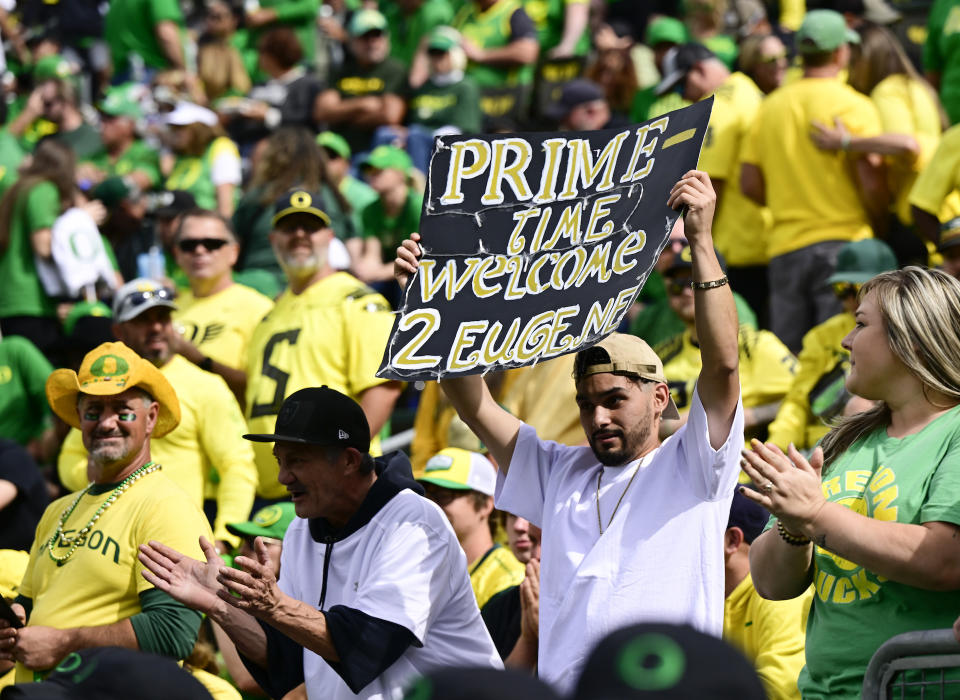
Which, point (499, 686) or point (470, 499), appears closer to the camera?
point (499, 686)

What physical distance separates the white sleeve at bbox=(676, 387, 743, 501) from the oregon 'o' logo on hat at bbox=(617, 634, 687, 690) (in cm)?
214

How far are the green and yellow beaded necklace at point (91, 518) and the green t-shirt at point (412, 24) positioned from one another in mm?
8362

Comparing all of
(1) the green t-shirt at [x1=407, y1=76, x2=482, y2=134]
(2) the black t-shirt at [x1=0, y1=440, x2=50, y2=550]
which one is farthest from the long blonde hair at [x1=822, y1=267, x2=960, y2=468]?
(1) the green t-shirt at [x1=407, y1=76, x2=482, y2=134]

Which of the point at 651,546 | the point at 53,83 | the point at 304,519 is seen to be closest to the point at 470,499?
the point at 304,519

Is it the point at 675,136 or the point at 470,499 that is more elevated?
the point at 675,136

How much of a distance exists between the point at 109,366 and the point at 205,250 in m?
2.56

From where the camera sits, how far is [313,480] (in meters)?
4.86

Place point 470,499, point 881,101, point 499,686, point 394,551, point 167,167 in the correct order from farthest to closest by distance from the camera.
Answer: point 167,167, point 881,101, point 470,499, point 394,551, point 499,686

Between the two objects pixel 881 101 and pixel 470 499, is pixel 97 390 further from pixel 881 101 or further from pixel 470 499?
pixel 881 101

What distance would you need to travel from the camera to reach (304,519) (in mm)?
5043

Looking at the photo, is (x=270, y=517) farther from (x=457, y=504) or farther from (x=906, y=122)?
(x=906, y=122)

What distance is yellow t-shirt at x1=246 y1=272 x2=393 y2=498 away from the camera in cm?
716

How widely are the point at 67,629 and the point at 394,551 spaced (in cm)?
125

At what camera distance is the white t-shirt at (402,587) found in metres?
4.60
